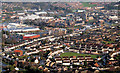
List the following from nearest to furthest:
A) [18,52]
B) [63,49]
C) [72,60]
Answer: [72,60] < [18,52] < [63,49]

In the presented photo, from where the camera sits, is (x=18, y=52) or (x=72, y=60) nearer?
(x=72, y=60)

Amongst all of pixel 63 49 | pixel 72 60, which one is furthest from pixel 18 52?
pixel 72 60

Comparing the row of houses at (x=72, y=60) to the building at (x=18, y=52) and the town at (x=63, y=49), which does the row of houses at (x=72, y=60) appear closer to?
the town at (x=63, y=49)

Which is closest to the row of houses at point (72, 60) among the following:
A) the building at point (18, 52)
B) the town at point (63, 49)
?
the town at point (63, 49)

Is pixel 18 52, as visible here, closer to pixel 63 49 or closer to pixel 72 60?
pixel 63 49

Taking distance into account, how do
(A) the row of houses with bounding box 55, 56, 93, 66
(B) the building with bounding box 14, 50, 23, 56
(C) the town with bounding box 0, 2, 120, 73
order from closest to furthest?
(C) the town with bounding box 0, 2, 120, 73 < (A) the row of houses with bounding box 55, 56, 93, 66 < (B) the building with bounding box 14, 50, 23, 56

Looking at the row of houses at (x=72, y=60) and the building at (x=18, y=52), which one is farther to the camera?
the building at (x=18, y=52)

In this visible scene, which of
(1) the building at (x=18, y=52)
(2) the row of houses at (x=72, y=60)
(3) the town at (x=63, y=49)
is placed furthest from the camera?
(1) the building at (x=18, y=52)

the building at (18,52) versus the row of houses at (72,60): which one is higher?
the building at (18,52)

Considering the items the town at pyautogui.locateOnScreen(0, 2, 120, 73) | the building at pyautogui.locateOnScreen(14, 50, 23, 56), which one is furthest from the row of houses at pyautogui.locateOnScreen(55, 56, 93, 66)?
the building at pyautogui.locateOnScreen(14, 50, 23, 56)

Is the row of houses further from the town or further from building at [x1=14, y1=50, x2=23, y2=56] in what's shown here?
building at [x1=14, y1=50, x2=23, y2=56]

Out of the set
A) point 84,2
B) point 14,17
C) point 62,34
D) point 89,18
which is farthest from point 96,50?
point 84,2

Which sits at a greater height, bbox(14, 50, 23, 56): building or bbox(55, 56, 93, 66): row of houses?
bbox(14, 50, 23, 56): building
